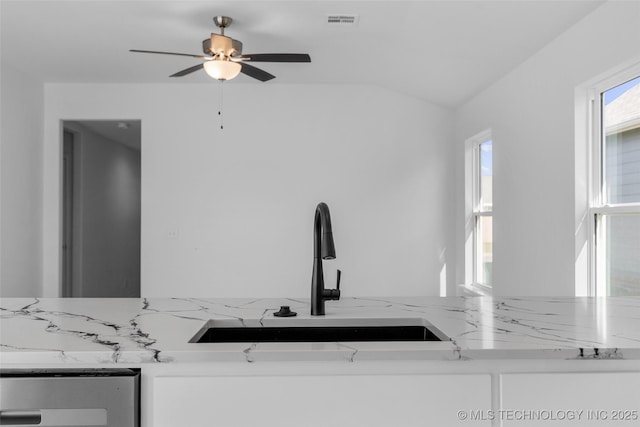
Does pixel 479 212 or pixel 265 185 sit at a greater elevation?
pixel 265 185

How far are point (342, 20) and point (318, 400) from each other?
9.13 feet

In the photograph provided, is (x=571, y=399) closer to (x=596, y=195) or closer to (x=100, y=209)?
(x=596, y=195)

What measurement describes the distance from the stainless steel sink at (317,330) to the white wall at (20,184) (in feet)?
12.0

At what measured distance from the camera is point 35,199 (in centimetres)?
466

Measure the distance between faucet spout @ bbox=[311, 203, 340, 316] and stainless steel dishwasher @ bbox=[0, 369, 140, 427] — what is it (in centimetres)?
57

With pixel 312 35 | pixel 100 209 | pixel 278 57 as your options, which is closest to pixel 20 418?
pixel 278 57

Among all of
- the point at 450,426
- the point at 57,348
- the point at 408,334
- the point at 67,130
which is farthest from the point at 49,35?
the point at 450,426

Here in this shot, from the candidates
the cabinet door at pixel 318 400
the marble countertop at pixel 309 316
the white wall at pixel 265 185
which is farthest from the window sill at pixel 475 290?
the cabinet door at pixel 318 400

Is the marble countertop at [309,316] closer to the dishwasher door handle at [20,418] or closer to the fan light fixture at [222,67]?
the dishwasher door handle at [20,418]

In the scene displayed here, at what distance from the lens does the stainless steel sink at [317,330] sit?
4.53ft

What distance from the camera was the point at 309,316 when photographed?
142cm

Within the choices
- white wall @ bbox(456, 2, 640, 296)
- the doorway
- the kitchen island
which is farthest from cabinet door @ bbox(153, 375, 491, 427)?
the doorway

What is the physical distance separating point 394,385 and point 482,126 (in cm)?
367

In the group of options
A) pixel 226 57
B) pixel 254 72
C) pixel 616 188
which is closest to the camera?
pixel 616 188
